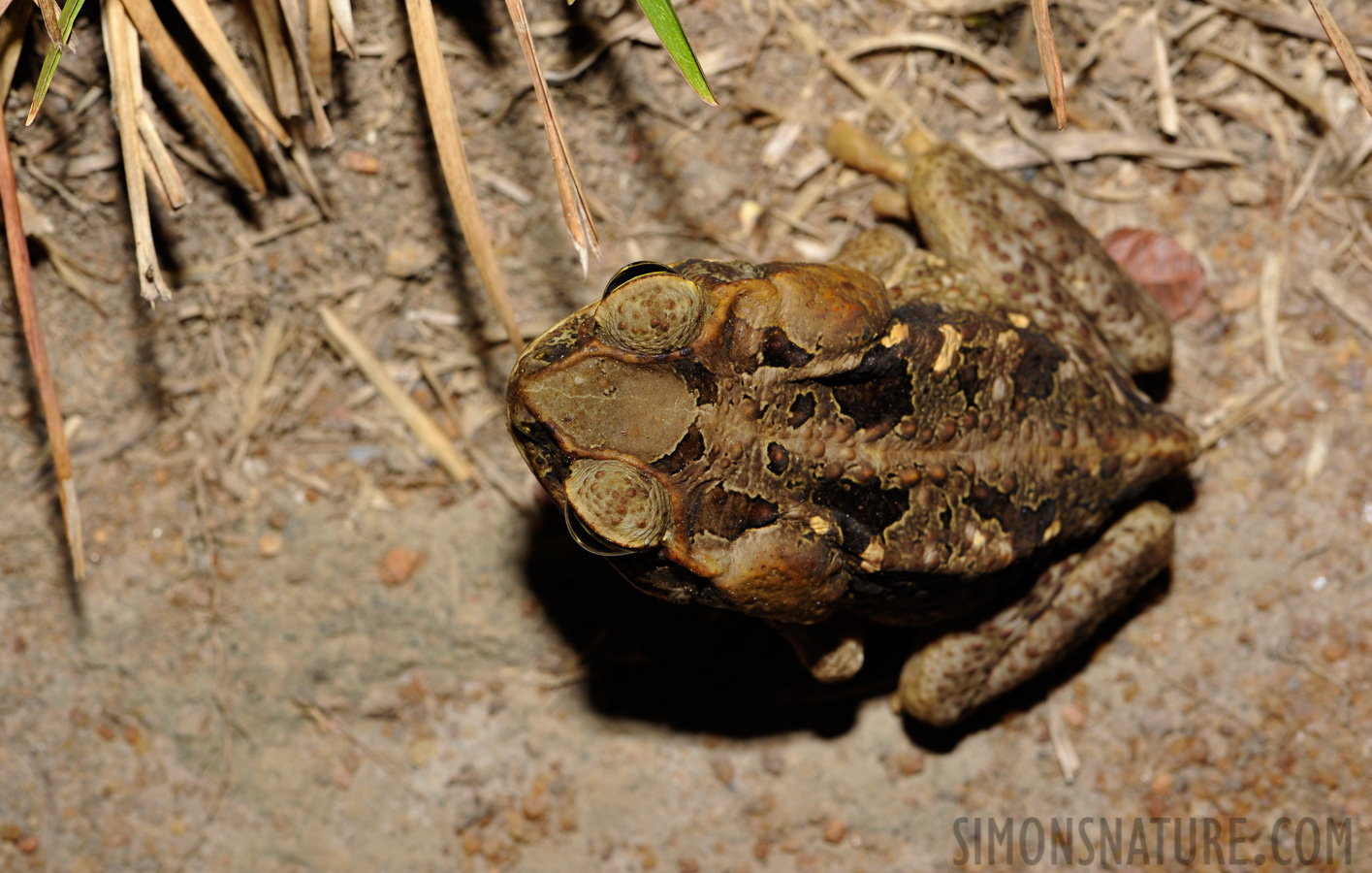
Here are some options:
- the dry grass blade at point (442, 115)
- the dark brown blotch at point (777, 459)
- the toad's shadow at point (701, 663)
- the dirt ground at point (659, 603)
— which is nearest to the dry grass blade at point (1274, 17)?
the dirt ground at point (659, 603)

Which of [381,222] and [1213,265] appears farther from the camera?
[1213,265]

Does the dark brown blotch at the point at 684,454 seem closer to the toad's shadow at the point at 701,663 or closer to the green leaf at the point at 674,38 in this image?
the green leaf at the point at 674,38

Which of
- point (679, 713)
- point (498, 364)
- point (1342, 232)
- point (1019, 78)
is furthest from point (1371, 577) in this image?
point (498, 364)

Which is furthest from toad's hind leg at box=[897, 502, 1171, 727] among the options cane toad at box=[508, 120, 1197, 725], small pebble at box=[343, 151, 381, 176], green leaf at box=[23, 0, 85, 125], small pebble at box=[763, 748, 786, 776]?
green leaf at box=[23, 0, 85, 125]

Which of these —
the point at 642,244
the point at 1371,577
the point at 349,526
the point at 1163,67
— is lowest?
the point at 1371,577

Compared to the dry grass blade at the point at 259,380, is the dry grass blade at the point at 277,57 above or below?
above

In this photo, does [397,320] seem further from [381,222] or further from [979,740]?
[979,740]

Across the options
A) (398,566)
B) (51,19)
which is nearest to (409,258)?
(398,566)
